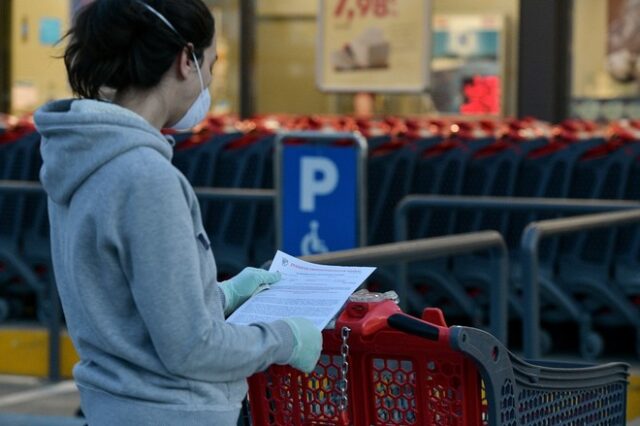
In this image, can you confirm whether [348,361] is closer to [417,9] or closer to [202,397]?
[202,397]

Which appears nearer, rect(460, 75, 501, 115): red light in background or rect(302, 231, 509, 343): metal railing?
rect(302, 231, 509, 343): metal railing

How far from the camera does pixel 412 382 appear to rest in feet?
8.85

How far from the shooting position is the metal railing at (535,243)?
5852 millimetres

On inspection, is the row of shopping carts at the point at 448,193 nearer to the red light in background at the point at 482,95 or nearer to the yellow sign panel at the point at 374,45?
the yellow sign panel at the point at 374,45

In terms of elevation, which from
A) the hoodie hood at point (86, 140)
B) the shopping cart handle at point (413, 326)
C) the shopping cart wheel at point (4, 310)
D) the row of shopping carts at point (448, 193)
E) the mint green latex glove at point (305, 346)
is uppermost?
the hoodie hood at point (86, 140)

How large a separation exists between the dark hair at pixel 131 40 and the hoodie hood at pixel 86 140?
61 millimetres

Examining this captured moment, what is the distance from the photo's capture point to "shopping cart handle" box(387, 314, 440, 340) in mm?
2572

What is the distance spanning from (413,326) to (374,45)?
8.31 metres

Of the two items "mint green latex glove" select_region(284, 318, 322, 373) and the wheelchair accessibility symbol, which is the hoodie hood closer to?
"mint green latex glove" select_region(284, 318, 322, 373)

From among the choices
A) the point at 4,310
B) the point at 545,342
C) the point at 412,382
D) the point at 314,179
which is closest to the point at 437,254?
the point at 314,179

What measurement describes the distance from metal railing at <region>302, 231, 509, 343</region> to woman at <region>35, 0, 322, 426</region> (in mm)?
1467

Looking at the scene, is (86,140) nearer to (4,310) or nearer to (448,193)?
(448,193)

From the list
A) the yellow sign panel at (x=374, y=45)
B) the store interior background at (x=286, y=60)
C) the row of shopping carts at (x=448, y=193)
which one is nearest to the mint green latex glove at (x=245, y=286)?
the row of shopping carts at (x=448, y=193)

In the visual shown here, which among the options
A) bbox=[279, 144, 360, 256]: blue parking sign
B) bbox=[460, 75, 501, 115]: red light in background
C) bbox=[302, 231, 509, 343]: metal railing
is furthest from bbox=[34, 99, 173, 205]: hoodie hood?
bbox=[460, 75, 501, 115]: red light in background
